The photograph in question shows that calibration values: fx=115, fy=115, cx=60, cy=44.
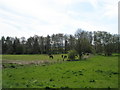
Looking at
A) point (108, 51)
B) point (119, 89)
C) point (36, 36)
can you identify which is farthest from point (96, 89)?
point (36, 36)

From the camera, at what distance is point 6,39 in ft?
300

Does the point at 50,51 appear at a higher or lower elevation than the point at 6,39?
lower

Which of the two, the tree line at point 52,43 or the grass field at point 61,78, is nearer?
the grass field at point 61,78

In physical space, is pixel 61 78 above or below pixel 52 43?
below

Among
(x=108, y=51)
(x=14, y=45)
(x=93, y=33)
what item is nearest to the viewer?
(x=108, y=51)

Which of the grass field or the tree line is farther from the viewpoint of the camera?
the tree line

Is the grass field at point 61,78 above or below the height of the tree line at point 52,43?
below

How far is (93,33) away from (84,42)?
5814cm

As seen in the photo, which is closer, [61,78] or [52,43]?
[61,78]

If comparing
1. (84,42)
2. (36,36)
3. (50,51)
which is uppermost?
(36,36)

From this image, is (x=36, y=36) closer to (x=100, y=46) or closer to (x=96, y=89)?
(x=100, y=46)

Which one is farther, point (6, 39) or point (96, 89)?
point (6, 39)

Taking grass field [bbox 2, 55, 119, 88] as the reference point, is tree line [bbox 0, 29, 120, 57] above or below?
above

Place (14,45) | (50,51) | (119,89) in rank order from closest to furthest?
(119,89) < (14,45) < (50,51)
